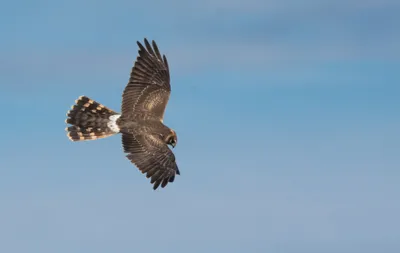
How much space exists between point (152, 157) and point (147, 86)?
277cm

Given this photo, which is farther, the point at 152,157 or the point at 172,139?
the point at 172,139

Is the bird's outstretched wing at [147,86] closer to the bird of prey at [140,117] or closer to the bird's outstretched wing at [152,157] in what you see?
the bird of prey at [140,117]

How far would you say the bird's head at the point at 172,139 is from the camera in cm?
3145

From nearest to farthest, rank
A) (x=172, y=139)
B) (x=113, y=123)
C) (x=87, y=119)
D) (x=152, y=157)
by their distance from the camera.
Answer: (x=152, y=157), (x=172, y=139), (x=113, y=123), (x=87, y=119)

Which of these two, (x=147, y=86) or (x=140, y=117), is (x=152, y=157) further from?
(x=147, y=86)

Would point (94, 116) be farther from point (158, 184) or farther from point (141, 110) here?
point (158, 184)

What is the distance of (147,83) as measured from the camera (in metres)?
32.3

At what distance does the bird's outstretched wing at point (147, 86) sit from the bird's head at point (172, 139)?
863 millimetres

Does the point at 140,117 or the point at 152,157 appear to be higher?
the point at 140,117

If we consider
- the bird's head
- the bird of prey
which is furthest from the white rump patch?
the bird's head

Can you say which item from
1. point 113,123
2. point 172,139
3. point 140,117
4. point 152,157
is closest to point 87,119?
point 113,123

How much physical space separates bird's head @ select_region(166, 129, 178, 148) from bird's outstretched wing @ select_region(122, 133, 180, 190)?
38 centimetres

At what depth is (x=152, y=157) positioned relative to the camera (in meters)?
30.7

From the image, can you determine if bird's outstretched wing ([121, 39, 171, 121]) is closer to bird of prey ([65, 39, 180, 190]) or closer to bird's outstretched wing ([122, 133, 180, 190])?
bird of prey ([65, 39, 180, 190])
